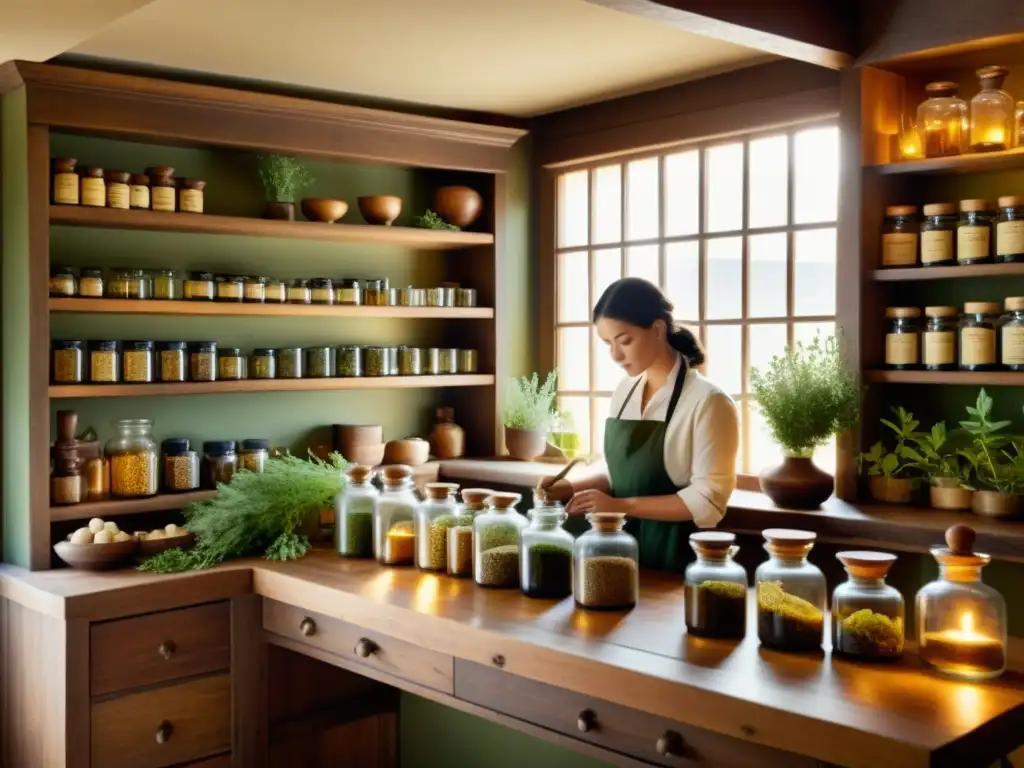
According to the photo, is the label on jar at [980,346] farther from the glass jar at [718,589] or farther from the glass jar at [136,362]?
the glass jar at [136,362]

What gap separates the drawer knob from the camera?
9.86 ft

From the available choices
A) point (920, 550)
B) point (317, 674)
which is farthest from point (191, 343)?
point (920, 550)

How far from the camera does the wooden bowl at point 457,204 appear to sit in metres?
4.73

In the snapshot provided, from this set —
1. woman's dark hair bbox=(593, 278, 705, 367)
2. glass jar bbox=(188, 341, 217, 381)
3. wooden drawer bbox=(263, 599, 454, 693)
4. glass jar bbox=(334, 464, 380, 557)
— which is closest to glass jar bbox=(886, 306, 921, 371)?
woman's dark hair bbox=(593, 278, 705, 367)

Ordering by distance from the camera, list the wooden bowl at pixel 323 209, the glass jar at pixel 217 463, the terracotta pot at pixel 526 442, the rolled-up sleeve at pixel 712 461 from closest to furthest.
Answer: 1. the rolled-up sleeve at pixel 712 461
2. the glass jar at pixel 217 463
3. the wooden bowl at pixel 323 209
4. the terracotta pot at pixel 526 442

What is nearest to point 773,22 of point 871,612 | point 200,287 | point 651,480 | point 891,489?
point 651,480

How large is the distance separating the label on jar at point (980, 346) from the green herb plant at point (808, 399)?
0.36 metres

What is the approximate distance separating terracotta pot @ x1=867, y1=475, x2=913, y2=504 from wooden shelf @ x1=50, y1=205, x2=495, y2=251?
1954 mm

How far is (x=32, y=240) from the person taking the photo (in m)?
3.62

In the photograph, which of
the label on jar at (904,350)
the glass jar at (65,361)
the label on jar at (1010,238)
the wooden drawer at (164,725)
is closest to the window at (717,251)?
the label on jar at (904,350)

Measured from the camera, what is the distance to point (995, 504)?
3344mm

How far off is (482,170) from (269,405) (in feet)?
4.36

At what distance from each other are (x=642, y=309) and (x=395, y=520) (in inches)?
38.9

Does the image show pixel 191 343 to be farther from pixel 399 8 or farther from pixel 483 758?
pixel 483 758
